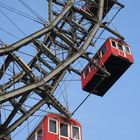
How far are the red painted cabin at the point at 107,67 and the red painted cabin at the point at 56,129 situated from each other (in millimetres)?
3191

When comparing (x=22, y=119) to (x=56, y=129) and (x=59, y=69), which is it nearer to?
(x=56, y=129)

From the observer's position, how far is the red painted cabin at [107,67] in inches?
1262

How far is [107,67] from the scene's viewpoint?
32.1 metres

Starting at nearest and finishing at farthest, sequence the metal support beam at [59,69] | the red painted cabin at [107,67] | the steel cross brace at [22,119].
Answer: the metal support beam at [59,69] < the steel cross brace at [22,119] < the red painted cabin at [107,67]

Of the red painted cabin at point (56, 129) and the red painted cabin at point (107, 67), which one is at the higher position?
the red painted cabin at point (107, 67)

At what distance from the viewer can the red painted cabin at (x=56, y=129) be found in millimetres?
28906

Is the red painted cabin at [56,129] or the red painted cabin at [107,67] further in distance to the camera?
the red painted cabin at [107,67]

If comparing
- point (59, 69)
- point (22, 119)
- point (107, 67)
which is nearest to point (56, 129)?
point (22, 119)

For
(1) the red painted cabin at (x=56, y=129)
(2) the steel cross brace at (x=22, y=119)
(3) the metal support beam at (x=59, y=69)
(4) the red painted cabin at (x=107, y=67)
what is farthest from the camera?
(4) the red painted cabin at (x=107, y=67)

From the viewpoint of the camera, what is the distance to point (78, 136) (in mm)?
29828

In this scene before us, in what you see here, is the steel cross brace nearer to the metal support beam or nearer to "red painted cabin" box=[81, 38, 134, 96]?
the metal support beam

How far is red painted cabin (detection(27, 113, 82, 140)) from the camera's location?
2891cm

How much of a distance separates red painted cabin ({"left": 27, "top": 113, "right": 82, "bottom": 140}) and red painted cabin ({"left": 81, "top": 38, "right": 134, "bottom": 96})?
10.5 feet

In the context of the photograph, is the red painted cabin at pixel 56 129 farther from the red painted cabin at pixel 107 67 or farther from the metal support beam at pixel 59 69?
the red painted cabin at pixel 107 67
